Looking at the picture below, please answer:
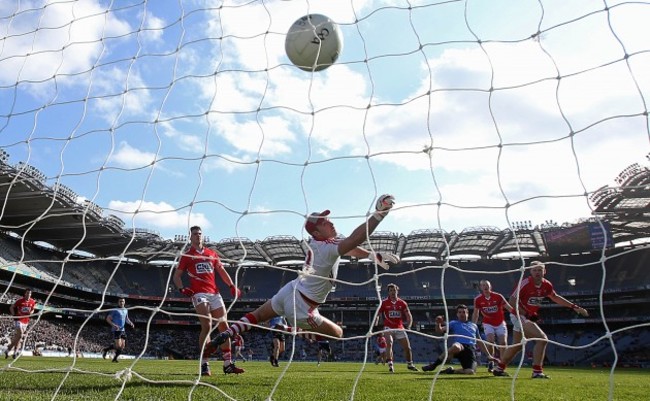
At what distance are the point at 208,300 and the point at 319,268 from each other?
95.0 inches

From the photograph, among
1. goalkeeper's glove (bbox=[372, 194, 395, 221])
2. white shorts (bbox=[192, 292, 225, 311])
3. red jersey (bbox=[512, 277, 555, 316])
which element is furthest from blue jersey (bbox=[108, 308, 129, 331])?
goalkeeper's glove (bbox=[372, 194, 395, 221])

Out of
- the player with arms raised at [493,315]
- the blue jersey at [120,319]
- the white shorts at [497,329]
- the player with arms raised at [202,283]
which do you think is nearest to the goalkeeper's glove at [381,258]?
the player with arms raised at [202,283]

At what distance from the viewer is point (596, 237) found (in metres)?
32.4

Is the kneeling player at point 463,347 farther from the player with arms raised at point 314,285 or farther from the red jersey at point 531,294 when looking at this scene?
the player with arms raised at point 314,285

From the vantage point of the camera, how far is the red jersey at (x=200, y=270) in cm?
668

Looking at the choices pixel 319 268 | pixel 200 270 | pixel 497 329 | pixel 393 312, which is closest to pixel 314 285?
pixel 319 268

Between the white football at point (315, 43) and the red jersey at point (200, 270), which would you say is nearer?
the white football at point (315, 43)

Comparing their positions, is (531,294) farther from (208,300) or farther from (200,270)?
(200,270)

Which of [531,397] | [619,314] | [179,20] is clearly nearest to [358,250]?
[531,397]

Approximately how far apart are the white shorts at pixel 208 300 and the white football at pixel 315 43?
3218 millimetres

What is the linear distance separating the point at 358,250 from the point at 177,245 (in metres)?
27.1

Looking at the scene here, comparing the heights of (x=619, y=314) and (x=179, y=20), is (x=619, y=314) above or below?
below

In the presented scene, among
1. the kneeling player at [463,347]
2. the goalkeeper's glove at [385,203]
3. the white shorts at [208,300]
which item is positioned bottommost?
the kneeling player at [463,347]

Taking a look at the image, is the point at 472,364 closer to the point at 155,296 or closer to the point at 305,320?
the point at 305,320
